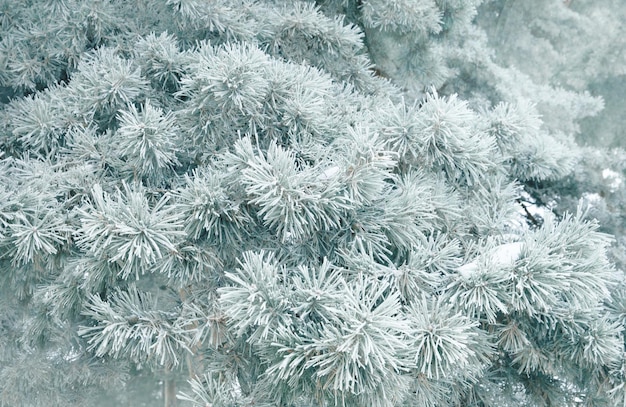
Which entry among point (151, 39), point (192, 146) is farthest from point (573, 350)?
point (151, 39)

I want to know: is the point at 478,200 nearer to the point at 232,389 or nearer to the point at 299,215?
the point at 299,215

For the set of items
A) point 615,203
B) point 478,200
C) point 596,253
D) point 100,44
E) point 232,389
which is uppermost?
point 596,253

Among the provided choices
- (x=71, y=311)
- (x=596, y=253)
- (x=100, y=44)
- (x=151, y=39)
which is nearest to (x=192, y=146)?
(x=151, y=39)

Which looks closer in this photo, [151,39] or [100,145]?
[100,145]

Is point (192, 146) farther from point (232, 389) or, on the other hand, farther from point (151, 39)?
point (232, 389)

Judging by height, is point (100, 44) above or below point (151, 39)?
below

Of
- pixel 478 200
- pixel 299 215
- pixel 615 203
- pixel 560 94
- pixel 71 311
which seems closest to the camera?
pixel 299 215

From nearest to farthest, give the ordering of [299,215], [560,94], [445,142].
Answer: [299,215], [445,142], [560,94]
